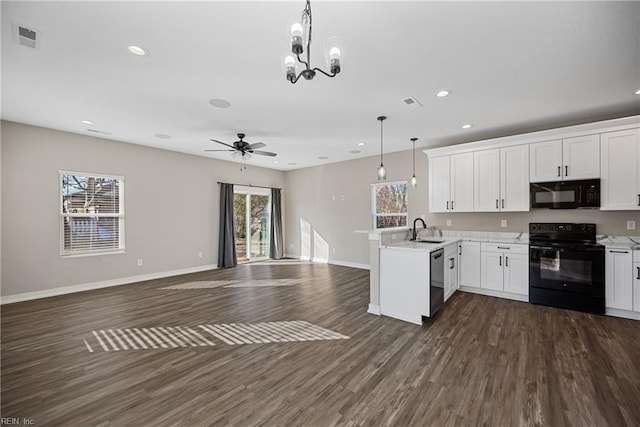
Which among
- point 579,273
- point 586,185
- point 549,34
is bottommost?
point 579,273

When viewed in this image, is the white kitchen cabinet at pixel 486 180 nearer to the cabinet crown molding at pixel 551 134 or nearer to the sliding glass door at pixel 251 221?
the cabinet crown molding at pixel 551 134

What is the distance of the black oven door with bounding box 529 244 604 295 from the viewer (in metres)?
3.63

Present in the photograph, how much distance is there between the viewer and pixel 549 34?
217 cm

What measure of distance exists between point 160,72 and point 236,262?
5305mm

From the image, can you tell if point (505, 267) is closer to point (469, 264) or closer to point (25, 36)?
point (469, 264)

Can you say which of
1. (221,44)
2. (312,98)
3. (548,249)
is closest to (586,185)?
(548,249)

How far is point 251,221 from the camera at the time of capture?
8.00m

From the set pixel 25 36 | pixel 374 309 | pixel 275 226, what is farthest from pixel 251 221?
pixel 25 36

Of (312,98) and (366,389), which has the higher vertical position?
(312,98)

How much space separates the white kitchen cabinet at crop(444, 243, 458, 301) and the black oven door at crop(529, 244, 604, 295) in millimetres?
1007

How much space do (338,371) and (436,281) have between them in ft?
6.21

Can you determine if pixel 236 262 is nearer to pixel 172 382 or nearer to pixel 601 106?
pixel 172 382

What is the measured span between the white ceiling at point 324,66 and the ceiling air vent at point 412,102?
0.40ft

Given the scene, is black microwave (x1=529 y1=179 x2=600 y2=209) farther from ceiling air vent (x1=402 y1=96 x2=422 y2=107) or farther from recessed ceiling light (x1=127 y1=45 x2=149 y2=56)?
recessed ceiling light (x1=127 y1=45 x2=149 y2=56)
